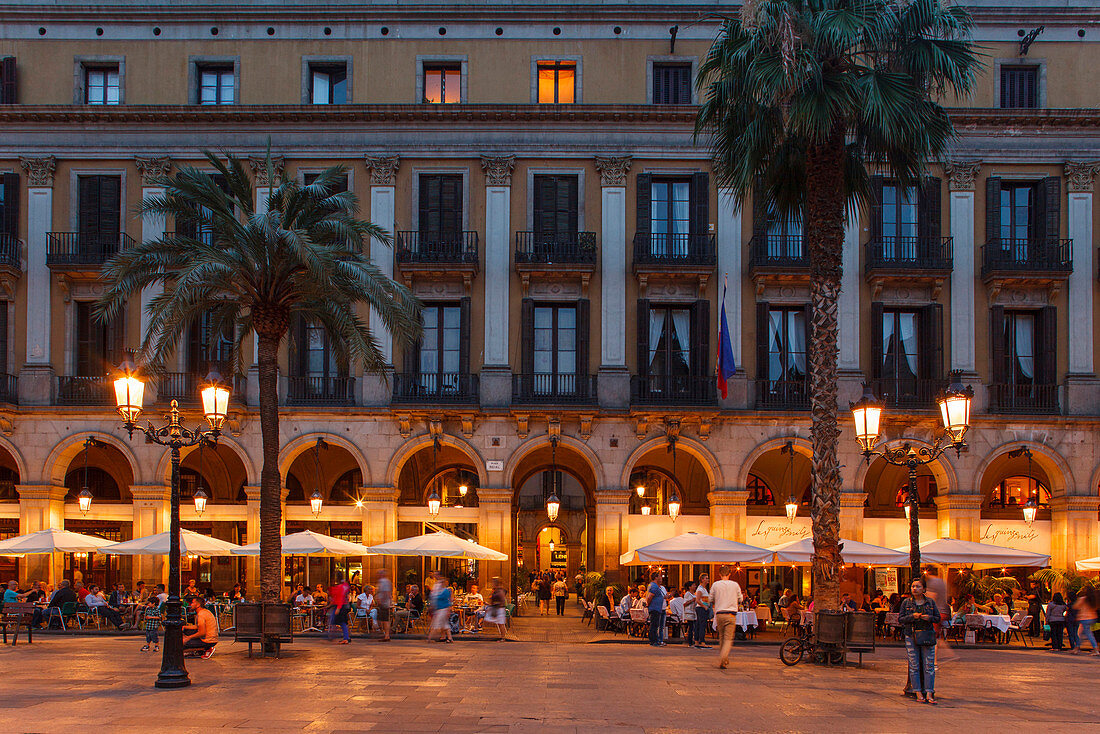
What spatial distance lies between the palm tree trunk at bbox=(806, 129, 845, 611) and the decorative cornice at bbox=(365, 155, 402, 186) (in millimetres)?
15407

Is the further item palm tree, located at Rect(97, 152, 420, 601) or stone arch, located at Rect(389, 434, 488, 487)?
stone arch, located at Rect(389, 434, 488, 487)

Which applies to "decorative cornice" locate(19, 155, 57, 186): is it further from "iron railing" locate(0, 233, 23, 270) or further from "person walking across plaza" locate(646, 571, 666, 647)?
"person walking across plaza" locate(646, 571, 666, 647)

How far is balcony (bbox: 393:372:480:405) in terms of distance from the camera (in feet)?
97.9

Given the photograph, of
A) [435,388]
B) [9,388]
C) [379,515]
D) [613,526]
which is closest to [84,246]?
[9,388]

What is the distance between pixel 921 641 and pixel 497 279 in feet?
63.4

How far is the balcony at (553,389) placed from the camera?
2994 centimetres

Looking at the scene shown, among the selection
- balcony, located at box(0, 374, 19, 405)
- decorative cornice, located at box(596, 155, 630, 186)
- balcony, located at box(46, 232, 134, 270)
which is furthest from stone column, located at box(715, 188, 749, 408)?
balcony, located at box(0, 374, 19, 405)

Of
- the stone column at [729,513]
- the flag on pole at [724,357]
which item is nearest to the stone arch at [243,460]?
the stone column at [729,513]

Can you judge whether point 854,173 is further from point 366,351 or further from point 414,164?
point 414,164

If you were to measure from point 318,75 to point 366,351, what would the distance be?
13.8 m

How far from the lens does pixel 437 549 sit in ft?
82.2

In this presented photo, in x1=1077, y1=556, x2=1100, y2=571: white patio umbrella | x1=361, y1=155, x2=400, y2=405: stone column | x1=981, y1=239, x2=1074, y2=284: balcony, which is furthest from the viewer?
x1=361, y1=155, x2=400, y2=405: stone column

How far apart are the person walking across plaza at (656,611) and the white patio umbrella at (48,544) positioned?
46.9ft

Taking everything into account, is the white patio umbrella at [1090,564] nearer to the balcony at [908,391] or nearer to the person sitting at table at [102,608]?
the balcony at [908,391]
